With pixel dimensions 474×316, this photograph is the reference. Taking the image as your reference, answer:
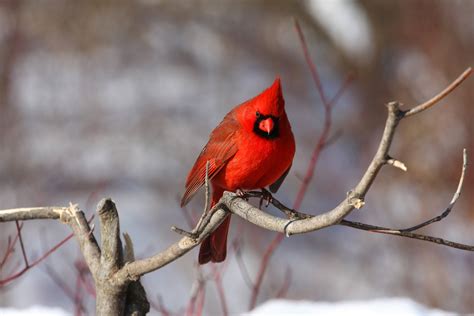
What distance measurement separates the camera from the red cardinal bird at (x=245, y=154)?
1880mm

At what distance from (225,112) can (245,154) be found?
4457 millimetres

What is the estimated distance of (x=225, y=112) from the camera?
641 cm

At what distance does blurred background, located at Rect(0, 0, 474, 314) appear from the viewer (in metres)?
5.07

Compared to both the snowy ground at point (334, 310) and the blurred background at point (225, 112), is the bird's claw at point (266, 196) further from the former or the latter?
the blurred background at point (225, 112)

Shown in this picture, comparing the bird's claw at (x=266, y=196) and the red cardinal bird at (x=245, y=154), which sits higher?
the red cardinal bird at (x=245, y=154)

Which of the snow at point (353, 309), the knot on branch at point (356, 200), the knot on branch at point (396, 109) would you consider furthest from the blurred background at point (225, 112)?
the knot on branch at point (396, 109)

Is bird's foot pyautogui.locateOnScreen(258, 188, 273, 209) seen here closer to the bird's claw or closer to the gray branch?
the bird's claw

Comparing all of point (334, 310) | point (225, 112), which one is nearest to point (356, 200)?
point (334, 310)

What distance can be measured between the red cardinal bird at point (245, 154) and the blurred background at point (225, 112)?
2671 millimetres

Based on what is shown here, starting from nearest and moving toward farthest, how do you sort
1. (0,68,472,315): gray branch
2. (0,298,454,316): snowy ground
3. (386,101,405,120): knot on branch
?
(386,101,405,120): knot on branch < (0,68,472,315): gray branch < (0,298,454,316): snowy ground

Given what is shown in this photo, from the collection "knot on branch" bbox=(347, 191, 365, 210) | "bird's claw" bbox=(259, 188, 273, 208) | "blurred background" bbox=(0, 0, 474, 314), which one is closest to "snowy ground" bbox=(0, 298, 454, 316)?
"bird's claw" bbox=(259, 188, 273, 208)

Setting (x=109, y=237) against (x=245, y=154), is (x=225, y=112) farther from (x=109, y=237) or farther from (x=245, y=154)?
(x=109, y=237)

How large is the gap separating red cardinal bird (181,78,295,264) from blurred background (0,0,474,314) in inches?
105

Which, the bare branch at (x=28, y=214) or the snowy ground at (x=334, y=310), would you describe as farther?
the snowy ground at (x=334, y=310)
